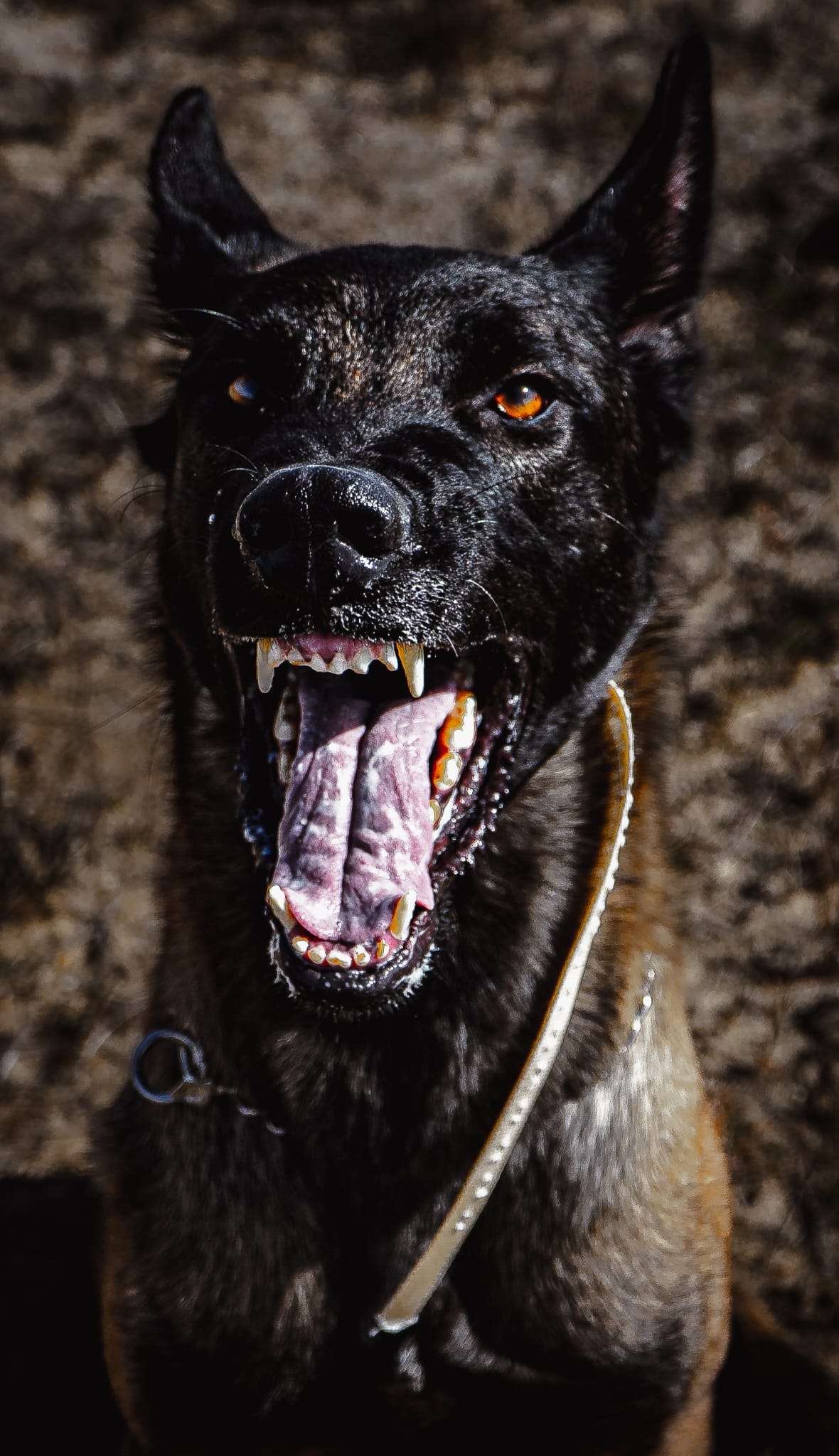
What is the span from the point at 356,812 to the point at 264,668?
289 mm

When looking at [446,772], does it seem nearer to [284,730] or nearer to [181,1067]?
[284,730]

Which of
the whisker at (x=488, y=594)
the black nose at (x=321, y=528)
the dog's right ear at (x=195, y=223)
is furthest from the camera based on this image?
the dog's right ear at (x=195, y=223)

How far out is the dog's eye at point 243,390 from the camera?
7.21 feet

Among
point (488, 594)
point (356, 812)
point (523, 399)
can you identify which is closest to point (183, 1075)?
point (356, 812)

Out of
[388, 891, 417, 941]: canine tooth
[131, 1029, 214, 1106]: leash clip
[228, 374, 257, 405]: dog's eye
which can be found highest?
[228, 374, 257, 405]: dog's eye

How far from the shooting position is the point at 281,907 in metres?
1.88

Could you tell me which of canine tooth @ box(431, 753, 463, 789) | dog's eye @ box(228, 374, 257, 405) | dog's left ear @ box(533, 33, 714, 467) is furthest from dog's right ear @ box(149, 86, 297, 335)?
canine tooth @ box(431, 753, 463, 789)

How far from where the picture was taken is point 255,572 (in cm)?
184

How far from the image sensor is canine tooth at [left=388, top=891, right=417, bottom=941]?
1.91 m

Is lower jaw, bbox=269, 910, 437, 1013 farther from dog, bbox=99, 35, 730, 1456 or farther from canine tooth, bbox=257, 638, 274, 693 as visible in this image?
canine tooth, bbox=257, 638, 274, 693

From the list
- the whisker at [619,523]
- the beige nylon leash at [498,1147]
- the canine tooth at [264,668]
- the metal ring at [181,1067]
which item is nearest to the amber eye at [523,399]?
the whisker at [619,523]

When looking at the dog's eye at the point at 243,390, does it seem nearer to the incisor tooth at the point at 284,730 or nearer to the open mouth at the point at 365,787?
the open mouth at the point at 365,787

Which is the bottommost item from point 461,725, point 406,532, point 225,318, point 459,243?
point 461,725

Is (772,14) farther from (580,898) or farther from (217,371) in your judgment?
(580,898)
